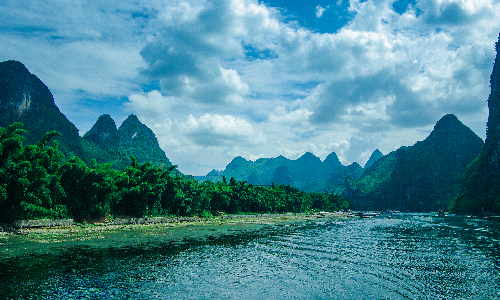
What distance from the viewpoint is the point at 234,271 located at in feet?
80.6

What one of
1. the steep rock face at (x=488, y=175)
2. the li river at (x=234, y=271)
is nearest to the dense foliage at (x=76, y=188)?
the li river at (x=234, y=271)

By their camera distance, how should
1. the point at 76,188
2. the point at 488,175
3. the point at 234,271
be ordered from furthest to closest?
the point at 488,175, the point at 76,188, the point at 234,271

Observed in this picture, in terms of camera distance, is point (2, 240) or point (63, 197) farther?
point (63, 197)

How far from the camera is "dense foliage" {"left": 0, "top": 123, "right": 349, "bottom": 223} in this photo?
40719 millimetres

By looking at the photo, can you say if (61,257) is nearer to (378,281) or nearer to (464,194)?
(378,281)

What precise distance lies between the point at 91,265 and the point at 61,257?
4.42 m

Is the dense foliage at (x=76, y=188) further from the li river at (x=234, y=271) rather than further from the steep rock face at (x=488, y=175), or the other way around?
the steep rock face at (x=488, y=175)

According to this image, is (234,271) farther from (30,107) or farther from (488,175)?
(488,175)

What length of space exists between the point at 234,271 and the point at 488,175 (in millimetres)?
184292

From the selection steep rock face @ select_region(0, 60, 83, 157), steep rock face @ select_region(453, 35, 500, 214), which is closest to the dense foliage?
steep rock face @ select_region(0, 60, 83, 157)

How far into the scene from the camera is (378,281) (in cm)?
2228

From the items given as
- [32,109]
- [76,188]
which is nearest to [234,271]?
[76,188]

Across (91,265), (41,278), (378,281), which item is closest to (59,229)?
(91,265)

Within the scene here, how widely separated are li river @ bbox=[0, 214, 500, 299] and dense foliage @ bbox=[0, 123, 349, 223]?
8.79 metres
